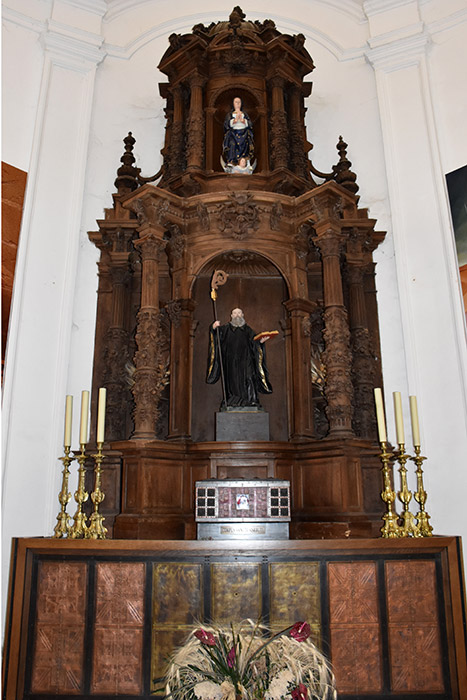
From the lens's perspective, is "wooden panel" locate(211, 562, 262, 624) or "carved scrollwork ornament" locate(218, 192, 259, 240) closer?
"wooden panel" locate(211, 562, 262, 624)

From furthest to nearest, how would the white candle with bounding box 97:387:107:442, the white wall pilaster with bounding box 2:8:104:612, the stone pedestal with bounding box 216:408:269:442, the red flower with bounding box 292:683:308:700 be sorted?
1. the white wall pilaster with bounding box 2:8:104:612
2. the stone pedestal with bounding box 216:408:269:442
3. the white candle with bounding box 97:387:107:442
4. the red flower with bounding box 292:683:308:700

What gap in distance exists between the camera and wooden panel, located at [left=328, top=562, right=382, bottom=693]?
5.23 m

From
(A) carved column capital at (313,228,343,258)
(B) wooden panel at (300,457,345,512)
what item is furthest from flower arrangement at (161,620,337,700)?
(A) carved column capital at (313,228,343,258)

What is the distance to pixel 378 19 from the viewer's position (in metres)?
9.81

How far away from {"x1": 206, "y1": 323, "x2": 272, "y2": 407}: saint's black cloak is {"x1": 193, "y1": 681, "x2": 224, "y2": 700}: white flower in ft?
17.1

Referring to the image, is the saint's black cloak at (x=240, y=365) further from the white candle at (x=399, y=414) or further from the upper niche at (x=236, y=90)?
the upper niche at (x=236, y=90)

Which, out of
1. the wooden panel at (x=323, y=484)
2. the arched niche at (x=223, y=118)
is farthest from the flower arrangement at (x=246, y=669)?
the arched niche at (x=223, y=118)

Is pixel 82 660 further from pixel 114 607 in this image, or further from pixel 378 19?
pixel 378 19

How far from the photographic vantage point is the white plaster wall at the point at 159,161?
24.8 ft

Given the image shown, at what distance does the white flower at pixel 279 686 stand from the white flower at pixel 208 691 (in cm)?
16

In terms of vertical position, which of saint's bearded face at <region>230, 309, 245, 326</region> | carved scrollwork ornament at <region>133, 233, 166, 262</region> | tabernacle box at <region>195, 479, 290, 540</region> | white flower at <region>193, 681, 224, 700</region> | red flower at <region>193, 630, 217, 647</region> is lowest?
white flower at <region>193, 681, 224, 700</region>

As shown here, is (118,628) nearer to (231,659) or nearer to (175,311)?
(231,659)

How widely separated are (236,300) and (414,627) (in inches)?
186

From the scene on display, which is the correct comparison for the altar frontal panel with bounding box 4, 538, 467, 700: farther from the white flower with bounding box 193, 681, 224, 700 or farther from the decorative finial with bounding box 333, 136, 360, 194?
the decorative finial with bounding box 333, 136, 360, 194
